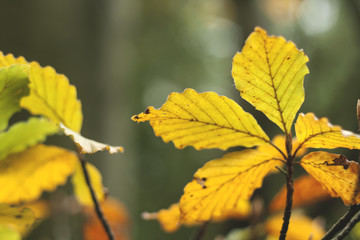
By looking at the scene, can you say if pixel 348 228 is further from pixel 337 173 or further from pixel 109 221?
pixel 109 221

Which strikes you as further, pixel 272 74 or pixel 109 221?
pixel 109 221

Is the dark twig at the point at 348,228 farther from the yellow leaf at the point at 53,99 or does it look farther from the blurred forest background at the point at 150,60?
the blurred forest background at the point at 150,60

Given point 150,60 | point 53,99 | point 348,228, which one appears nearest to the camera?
point 348,228

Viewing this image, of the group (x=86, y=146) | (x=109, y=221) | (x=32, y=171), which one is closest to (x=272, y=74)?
(x=86, y=146)

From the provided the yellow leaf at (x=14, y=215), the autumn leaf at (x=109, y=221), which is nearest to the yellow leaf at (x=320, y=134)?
the yellow leaf at (x=14, y=215)

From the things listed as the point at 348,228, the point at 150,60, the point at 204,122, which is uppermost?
the point at 150,60

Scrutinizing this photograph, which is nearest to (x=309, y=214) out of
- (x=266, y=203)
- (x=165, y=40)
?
(x=266, y=203)
